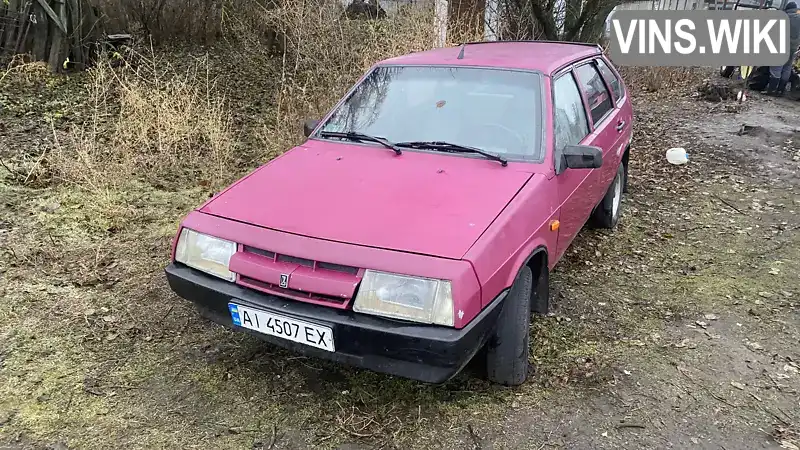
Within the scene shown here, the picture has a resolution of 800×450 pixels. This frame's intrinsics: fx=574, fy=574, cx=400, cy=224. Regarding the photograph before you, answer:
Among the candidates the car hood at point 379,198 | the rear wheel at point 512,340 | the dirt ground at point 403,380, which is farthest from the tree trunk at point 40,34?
the rear wheel at point 512,340

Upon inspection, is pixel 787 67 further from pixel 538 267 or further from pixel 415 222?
pixel 415 222

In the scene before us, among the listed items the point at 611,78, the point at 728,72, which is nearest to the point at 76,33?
the point at 611,78

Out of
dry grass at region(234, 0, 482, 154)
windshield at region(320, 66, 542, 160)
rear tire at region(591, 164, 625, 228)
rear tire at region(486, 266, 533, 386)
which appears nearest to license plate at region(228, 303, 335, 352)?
rear tire at region(486, 266, 533, 386)

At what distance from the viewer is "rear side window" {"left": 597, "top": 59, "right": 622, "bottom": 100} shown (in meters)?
4.64

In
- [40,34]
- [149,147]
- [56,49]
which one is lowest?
[149,147]

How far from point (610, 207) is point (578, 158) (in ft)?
6.33

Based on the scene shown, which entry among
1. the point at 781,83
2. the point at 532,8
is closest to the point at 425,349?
the point at 532,8

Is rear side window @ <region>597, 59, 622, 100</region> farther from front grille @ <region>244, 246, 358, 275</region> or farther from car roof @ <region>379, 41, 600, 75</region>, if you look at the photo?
front grille @ <region>244, 246, 358, 275</region>

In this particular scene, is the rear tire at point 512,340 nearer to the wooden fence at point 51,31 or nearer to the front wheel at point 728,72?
the wooden fence at point 51,31

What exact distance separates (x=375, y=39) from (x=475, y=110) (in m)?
4.41

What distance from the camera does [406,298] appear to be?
234 cm

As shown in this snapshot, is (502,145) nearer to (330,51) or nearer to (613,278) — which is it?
(613,278)

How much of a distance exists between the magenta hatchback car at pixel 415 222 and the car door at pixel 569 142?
16 mm

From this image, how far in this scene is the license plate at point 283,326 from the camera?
2422mm
